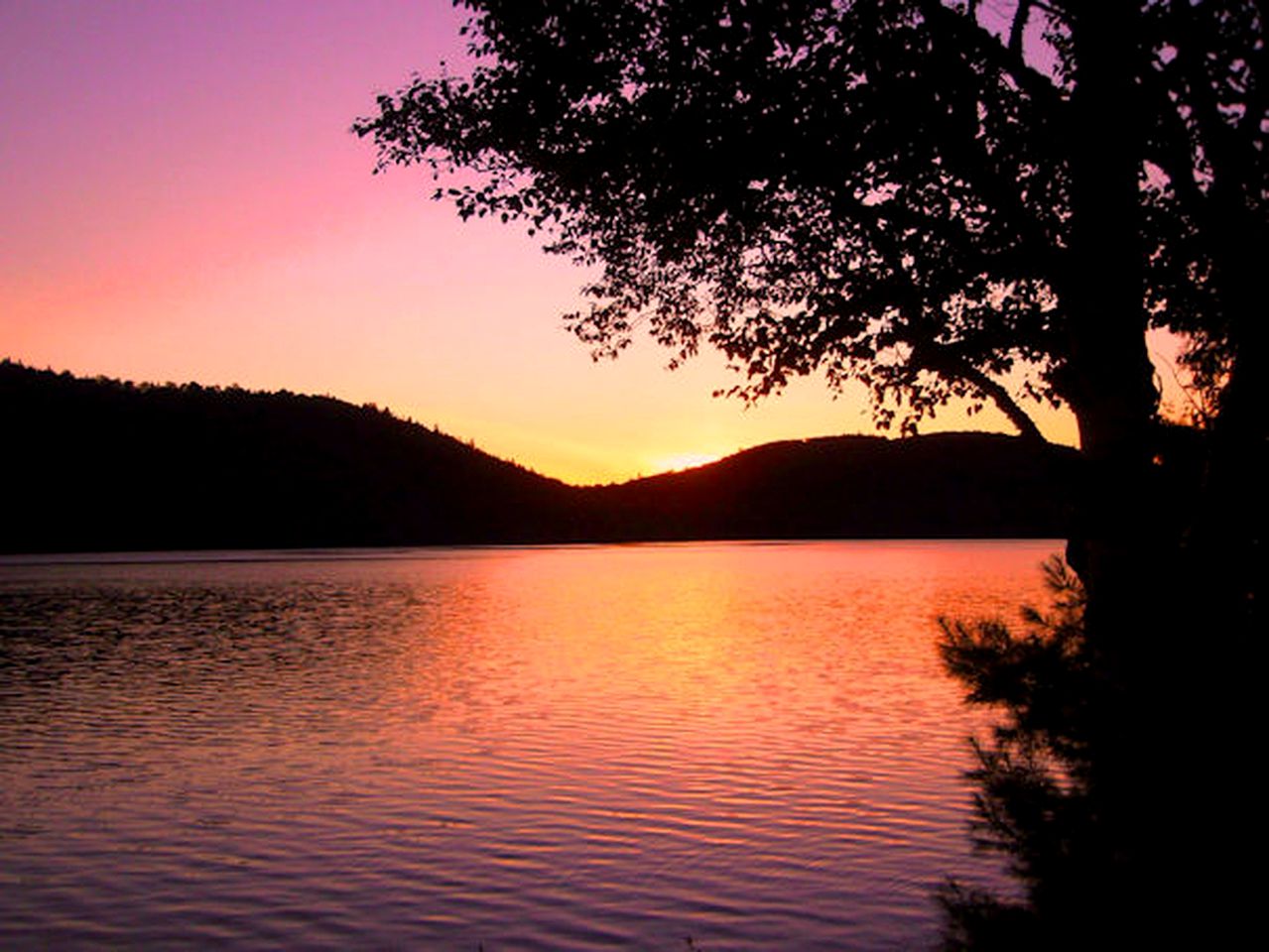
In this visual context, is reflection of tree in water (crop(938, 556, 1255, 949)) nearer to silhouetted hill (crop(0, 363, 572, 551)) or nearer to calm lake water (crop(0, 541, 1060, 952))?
calm lake water (crop(0, 541, 1060, 952))

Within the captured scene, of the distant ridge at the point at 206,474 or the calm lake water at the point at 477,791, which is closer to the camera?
the calm lake water at the point at 477,791

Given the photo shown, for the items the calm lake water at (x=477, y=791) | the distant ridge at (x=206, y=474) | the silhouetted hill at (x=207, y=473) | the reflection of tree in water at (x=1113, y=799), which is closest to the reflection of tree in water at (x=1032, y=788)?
the reflection of tree in water at (x=1113, y=799)

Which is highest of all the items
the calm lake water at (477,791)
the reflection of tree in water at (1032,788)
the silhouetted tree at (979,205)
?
the silhouetted tree at (979,205)

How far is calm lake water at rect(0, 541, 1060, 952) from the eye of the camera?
36.5 ft

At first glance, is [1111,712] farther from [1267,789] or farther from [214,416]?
[214,416]

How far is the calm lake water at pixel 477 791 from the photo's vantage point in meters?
11.1

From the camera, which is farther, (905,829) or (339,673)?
(339,673)

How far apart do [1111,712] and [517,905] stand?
6645 mm

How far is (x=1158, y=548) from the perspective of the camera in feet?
28.2

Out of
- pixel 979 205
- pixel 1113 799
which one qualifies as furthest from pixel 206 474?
pixel 1113 799

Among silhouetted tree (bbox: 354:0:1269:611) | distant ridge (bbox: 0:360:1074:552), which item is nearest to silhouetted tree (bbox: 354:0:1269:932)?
silhouetted tree (bbox: 354:0:1269:611)

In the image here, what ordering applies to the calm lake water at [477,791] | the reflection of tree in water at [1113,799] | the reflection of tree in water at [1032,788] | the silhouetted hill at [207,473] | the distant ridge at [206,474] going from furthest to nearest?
the silhouetted hill at [207,473] → the distant ridge at [206,474] → the calm lake water at [477,791] → the reflection of tree in water at [1032,788] → the reflection of tree in water at [1113,799]

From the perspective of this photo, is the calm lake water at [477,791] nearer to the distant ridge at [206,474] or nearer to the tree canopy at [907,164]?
the tree canopy at [907,164]

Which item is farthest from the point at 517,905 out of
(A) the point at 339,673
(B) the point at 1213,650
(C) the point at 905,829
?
(A) the point at 339,673
